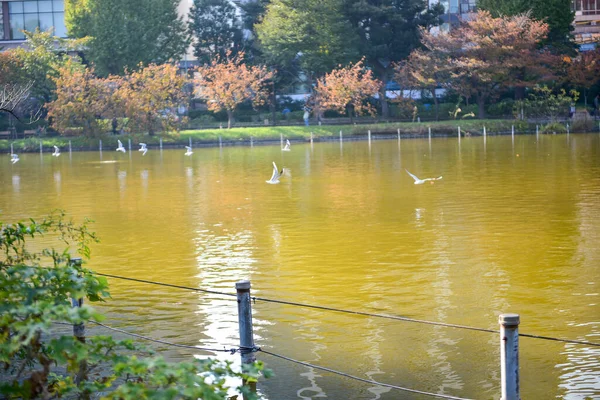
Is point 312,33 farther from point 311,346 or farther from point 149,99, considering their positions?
point 311,346

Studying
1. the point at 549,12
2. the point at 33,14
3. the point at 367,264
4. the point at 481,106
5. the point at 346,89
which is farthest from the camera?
the point at 33,14

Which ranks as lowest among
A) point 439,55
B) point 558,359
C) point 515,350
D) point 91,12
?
point 558,359

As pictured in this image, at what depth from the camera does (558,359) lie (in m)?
11.8

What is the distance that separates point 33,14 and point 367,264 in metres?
82.7

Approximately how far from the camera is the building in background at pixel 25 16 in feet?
306

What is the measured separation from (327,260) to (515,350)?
11282 mm

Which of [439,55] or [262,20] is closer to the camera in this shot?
[439,55]

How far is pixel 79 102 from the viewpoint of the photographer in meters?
69.9

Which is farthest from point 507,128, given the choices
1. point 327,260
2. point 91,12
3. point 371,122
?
point 327,260

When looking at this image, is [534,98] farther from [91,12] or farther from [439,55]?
[91,12]

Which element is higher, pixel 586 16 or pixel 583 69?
pixel 586 16

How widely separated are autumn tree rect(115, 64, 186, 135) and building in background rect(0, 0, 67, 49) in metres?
23.7

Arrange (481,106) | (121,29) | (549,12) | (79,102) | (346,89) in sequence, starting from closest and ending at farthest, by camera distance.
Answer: (79,102) < (481,106) < (346,89) < (549,12) < (121,29)

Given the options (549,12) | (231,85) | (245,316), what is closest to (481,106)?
(549,12)
